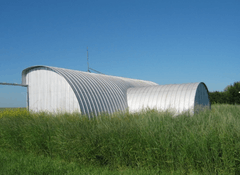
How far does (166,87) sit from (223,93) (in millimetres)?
20835

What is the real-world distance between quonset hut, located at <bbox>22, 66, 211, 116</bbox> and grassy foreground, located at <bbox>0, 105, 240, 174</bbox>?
3.99m

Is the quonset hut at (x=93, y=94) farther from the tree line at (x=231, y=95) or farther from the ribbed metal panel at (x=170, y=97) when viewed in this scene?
the tree line at (x=231, y=95)

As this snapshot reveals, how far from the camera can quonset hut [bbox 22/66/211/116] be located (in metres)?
12.8

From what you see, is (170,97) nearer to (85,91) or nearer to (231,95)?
(85,91)

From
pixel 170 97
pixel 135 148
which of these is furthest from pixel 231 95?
pixel 135 148

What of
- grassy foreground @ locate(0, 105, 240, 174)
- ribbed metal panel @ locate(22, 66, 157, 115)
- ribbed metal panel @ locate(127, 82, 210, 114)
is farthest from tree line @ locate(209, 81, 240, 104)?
grassy foreground @ locate(0, 105, 240, 174)

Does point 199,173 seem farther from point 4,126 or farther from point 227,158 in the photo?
point 4,126

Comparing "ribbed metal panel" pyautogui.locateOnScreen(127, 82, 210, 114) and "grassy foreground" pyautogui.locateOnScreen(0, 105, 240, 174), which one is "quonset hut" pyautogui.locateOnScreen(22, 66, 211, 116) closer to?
"ribbed metal panel" pyautogui.locateOnScreen(127, 82, 210, 114)

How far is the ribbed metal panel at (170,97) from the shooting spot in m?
13.6

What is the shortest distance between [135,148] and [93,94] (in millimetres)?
7175

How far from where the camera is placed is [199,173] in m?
5.70

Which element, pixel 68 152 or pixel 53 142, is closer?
pixel 68 152

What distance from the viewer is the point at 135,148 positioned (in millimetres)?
6762

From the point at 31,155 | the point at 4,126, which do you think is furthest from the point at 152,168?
the point at 4,126
